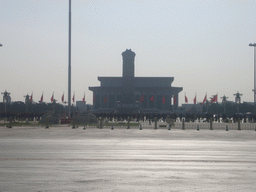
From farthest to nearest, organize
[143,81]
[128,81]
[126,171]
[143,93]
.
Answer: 1. [143,81]
2. [143,93]
3. [128,81]
4. [126,171]

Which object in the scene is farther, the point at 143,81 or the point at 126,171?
the point at 143,81

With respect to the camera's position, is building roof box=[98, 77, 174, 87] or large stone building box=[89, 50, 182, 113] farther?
building roof box=[98, 77, 174, 87]

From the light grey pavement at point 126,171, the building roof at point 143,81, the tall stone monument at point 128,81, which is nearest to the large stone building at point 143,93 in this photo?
the building roof at point 143,81

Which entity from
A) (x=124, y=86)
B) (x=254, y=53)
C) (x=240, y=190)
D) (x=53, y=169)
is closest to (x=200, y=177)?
(x=240, y=190)

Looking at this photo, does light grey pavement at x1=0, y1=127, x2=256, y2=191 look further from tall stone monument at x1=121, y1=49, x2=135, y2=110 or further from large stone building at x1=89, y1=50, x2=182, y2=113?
large stone building at x1=89, y1=50, x2=182, y2=113

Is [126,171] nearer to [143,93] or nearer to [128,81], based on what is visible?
[128,81]

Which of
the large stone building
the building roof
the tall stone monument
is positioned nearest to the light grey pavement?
the tall stone monument

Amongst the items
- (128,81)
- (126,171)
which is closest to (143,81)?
(128,81)

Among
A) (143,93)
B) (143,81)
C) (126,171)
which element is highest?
(143,81)

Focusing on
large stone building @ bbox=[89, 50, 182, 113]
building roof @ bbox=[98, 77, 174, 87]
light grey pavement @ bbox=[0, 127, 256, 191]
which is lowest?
light grey pavement @ bbox=[0, 127, 256, 191]

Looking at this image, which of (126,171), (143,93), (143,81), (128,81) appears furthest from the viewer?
(143,81)

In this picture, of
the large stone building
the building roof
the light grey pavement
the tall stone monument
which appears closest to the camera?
the light grey pavement

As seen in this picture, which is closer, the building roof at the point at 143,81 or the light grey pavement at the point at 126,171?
the light grey pavement at the point at 126,171

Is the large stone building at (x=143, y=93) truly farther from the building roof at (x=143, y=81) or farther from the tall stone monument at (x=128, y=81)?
the tall stone monument at (x=128, y=81)
